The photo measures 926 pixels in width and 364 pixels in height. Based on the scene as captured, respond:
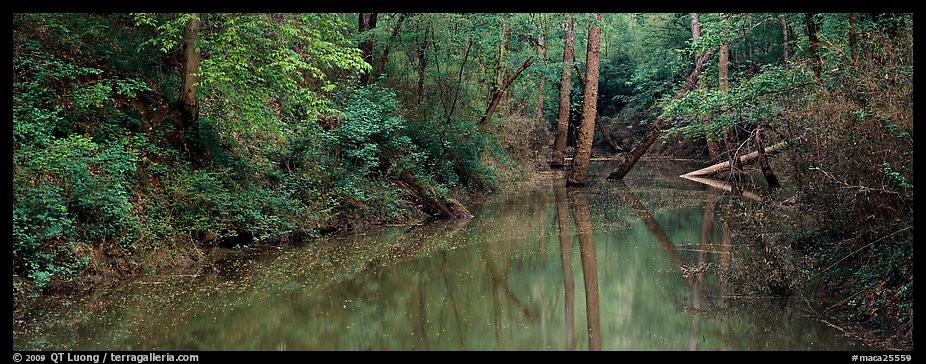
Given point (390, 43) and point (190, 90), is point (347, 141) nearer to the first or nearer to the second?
point (190, 90)

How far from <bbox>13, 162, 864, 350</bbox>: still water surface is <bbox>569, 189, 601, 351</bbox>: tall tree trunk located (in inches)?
1.2

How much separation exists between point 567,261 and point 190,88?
6.09m

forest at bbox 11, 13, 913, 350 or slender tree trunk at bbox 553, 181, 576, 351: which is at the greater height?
forest at bbox 11, 13, 913, 350

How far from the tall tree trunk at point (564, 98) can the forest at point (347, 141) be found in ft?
13.9

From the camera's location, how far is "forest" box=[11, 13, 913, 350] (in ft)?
22.7

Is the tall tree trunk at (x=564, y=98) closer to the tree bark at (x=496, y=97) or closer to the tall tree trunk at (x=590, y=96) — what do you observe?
→ the tall tree trunk at (x=590, y=96)

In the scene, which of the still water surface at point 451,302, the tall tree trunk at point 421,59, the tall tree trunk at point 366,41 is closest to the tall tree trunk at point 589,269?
the still water surface at point 451,302

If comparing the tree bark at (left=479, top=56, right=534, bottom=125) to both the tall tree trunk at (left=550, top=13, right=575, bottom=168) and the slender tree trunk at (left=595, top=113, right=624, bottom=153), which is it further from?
the slender tree trunk at (left=595, top=113, right=624, bottom=153)

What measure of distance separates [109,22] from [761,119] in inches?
378

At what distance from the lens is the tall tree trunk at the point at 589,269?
6898 mm

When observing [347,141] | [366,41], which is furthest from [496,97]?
[347,141]

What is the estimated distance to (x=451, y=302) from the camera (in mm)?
7977

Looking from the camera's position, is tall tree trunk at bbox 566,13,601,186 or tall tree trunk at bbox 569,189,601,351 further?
tall tree trunk at bbox 566,13,601,186

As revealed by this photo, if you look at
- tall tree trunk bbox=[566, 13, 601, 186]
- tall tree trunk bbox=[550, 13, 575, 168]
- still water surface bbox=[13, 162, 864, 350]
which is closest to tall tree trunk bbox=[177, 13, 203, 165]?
still water surface bbox=[13, 162, 864, 350]
